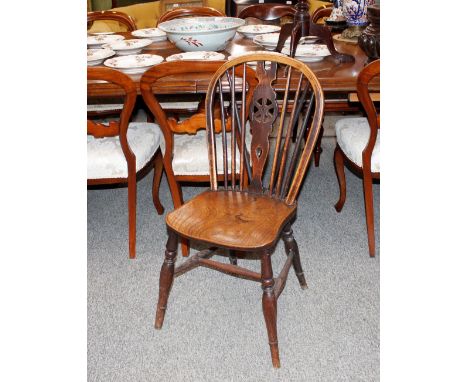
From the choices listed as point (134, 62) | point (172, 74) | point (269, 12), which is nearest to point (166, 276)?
point (172, 74)

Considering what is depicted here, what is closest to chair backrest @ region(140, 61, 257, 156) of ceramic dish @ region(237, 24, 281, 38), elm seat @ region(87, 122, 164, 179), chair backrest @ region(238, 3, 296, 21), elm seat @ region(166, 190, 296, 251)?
elm seat @ region(87, 122, 164, 179)

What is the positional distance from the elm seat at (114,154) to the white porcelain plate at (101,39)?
646 millimetres

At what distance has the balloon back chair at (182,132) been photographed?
2014mm

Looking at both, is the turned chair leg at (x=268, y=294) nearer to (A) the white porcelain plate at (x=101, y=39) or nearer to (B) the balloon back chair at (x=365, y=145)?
(B) the balloon back chair at (x=365, y=145)

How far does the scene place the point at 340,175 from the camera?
2666 millimetres

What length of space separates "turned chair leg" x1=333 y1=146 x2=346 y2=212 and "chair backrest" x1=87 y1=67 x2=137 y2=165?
0.94m

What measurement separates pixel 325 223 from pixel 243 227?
100 centimetres

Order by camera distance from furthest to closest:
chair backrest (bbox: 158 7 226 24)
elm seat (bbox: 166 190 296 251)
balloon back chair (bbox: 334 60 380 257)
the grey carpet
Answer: chair backrest (bbox: 158 7 226 24), balloon back chair (bbox: 334 60 380 257), the grey carpet, elm seat (bbox: 166 190 296 251)

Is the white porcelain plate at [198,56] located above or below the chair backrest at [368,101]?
above

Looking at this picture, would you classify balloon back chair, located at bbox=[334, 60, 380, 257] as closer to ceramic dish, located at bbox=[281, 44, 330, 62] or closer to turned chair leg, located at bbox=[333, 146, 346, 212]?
turned chair leg, located at bbox=[333, 146, 346, 212]

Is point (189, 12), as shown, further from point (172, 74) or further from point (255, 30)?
point (172, 74)

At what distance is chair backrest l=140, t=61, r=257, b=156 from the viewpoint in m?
2.01

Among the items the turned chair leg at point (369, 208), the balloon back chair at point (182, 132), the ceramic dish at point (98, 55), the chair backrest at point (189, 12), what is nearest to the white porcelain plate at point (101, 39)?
the ceramic dish at point (98, 55)

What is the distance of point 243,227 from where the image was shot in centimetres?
176
